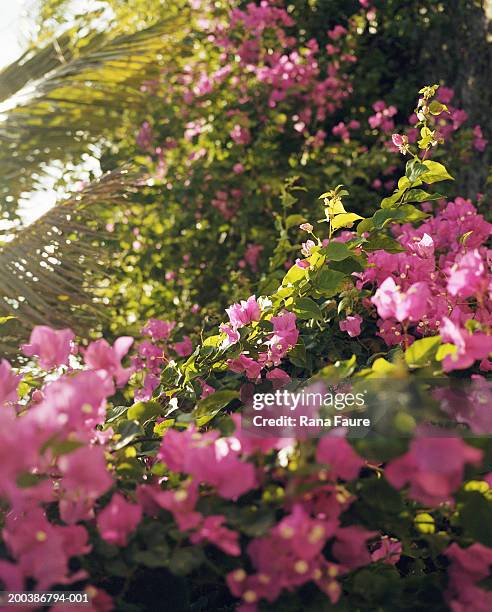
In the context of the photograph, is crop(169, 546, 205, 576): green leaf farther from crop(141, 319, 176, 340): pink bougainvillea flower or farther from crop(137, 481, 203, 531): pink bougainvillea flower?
crop(141, 319, 176, 340): pink bougainvillea flower

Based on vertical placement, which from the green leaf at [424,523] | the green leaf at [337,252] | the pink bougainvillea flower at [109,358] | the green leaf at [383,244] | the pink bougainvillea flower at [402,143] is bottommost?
the green leaf at [424,523]

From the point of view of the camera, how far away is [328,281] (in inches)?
48.1

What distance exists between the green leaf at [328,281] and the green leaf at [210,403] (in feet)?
1.02

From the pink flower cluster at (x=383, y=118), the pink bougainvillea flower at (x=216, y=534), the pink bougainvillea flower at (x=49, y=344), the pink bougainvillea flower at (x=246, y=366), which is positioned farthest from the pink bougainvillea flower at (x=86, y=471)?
the pink flower cluster at (x=383, y=118)

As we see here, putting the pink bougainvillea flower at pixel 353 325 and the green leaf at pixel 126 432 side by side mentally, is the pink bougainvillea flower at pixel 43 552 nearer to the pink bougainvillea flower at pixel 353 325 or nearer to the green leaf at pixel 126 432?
the green leaf at pixel 126 432

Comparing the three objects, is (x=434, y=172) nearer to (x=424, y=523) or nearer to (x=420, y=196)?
(x=420, y=196)

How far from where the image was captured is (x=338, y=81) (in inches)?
143

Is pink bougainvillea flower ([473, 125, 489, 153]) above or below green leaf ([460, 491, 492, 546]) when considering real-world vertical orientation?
below

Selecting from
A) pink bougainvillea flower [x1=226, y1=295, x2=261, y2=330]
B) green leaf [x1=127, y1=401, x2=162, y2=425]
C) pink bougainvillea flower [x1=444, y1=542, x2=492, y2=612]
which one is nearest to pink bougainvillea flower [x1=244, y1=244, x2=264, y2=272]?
pink bougainvillea flower [x1=226, y1=295, x2=261, y2=330]

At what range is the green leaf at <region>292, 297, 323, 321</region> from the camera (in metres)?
1.23

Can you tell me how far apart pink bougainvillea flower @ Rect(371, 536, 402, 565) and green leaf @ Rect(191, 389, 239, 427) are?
27cm

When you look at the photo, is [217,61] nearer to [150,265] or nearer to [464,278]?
[150,265]

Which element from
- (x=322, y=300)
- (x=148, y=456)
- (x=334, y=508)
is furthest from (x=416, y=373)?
(x=322, y=300)

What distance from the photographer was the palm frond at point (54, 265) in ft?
7.86
